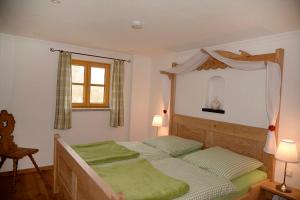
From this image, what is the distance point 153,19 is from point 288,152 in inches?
82.0

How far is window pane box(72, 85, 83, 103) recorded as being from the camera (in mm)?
4109

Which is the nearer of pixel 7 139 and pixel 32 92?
pixel 7 139

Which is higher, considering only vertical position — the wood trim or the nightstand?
the wood trim

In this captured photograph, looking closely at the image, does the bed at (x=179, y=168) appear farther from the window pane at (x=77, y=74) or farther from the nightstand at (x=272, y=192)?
the window pane at (x=77, y=74)

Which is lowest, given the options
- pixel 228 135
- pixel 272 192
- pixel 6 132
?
pixel 272 192

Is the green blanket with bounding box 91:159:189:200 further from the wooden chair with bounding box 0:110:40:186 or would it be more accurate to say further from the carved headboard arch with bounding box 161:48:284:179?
the wooden chair with bounding box 0:110:40:186

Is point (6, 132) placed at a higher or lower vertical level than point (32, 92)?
lower

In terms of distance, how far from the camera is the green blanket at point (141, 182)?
69.3 inches

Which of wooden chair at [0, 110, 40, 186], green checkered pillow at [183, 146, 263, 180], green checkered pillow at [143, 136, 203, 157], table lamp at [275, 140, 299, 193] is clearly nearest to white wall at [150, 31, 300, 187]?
table lamp at [275, 140, 299, 193]

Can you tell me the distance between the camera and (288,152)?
7.41 feet

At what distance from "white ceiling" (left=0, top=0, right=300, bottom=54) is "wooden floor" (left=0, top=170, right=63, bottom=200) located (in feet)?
7.55

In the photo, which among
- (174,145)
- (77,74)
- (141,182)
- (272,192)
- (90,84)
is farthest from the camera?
(90,84)

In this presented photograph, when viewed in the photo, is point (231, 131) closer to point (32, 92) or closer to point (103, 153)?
point (103, 153)

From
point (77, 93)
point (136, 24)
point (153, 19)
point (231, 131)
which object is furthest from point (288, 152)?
point (77, 93)
